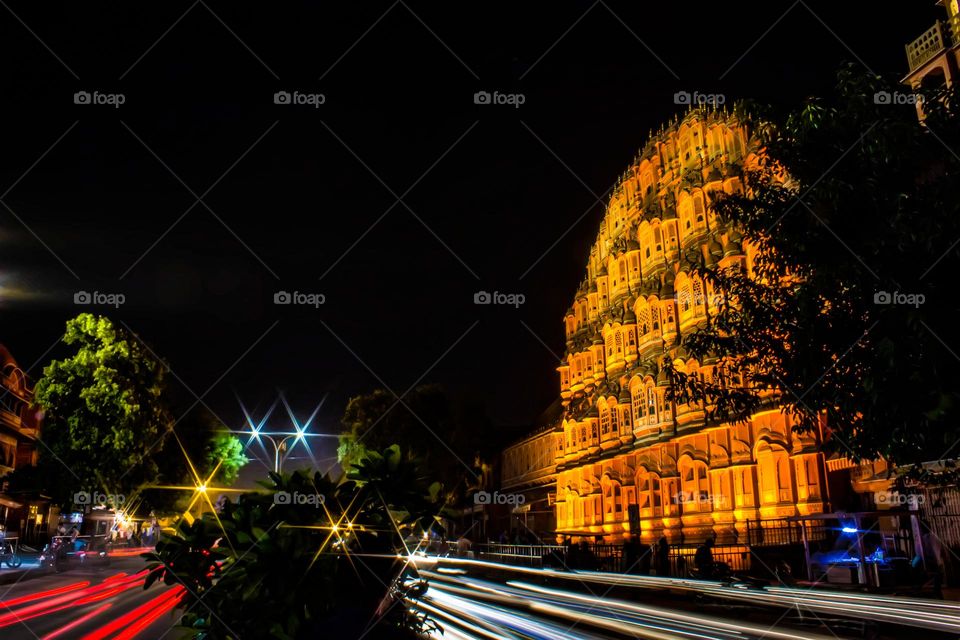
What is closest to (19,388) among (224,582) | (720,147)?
(720,147)

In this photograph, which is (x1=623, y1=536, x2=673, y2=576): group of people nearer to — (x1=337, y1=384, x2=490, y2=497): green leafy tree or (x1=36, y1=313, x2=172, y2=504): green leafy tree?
(x1=36, y1=313, x2=172, y2=504): green leafy tree

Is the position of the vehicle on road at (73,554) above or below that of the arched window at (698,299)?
below

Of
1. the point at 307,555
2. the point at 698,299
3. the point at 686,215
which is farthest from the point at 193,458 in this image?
the point at 307,555

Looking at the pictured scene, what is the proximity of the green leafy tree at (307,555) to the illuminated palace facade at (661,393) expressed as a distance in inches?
935

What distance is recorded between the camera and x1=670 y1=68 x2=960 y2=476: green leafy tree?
24.5 feet

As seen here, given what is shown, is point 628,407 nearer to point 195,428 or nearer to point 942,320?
point 195,428

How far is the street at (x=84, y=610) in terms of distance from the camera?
10766 mm

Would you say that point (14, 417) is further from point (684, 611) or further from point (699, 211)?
point (684, 611)

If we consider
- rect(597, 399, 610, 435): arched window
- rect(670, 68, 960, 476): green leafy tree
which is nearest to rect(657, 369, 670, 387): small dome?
rect(597, 399, 610, 435): arched window

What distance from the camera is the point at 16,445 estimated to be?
4816cm

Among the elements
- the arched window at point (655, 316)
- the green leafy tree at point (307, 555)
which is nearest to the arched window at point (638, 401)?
the arched window at point (655, 316)

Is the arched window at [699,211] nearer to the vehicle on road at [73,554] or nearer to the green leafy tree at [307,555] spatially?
the vehicle on road at [73,554]

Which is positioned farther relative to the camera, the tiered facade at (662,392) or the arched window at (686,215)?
the arched window at (686,215)

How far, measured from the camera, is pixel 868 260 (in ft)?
27.3
